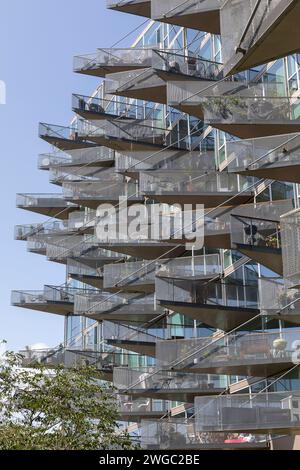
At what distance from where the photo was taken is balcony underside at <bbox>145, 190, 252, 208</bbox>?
30484 mm

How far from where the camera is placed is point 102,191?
133ft

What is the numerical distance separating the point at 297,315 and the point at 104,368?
16409mm

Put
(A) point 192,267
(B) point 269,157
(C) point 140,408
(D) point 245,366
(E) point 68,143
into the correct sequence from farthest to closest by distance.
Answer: (E) point 68,143
(C) point 140,408
(A) point 192,267
(D) point 245,366
(B) point 269,157

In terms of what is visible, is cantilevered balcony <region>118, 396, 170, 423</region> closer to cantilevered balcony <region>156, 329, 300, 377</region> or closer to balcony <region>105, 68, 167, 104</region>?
cantilevered balcony <region>156, 329, 300, 377</region>

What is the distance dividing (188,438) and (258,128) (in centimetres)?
984

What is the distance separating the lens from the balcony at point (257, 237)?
83.7ft

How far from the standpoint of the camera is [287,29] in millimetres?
11242

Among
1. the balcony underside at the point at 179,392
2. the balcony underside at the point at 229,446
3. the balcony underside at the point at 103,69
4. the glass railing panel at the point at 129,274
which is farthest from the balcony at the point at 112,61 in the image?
the balcony underside at the point at 229,446

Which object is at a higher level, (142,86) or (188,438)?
(142,86)

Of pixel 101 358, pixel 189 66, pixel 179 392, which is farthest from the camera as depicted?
pixel 101 358

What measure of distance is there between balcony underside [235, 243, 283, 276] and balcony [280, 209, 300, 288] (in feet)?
12.4

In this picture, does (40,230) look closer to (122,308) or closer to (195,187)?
(122,308)

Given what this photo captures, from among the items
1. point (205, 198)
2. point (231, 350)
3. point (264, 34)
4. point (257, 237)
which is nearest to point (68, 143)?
point (205, 198)
